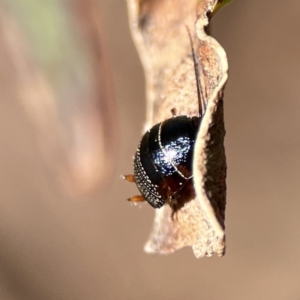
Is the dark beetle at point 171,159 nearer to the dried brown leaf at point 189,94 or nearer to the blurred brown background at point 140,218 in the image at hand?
the dried brown leaf at point 189,94

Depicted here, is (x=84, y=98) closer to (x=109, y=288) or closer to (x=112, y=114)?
(x=112, y=114)

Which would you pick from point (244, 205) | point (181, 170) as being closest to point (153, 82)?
point (181, 170)

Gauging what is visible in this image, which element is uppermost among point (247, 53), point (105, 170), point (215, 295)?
point (247, 53)

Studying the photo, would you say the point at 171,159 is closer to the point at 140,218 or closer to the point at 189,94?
the point at 189,94

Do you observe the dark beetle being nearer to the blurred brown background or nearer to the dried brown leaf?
the dried brown leaf

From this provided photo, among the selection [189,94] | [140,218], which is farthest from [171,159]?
[140,218]

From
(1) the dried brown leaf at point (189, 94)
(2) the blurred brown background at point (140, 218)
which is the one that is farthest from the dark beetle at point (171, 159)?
(2) the blurred brown background at point (140, 218)

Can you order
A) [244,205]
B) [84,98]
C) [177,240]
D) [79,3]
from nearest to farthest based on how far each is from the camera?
[177,240]
[79,3]
[84,98]
[244,205]
